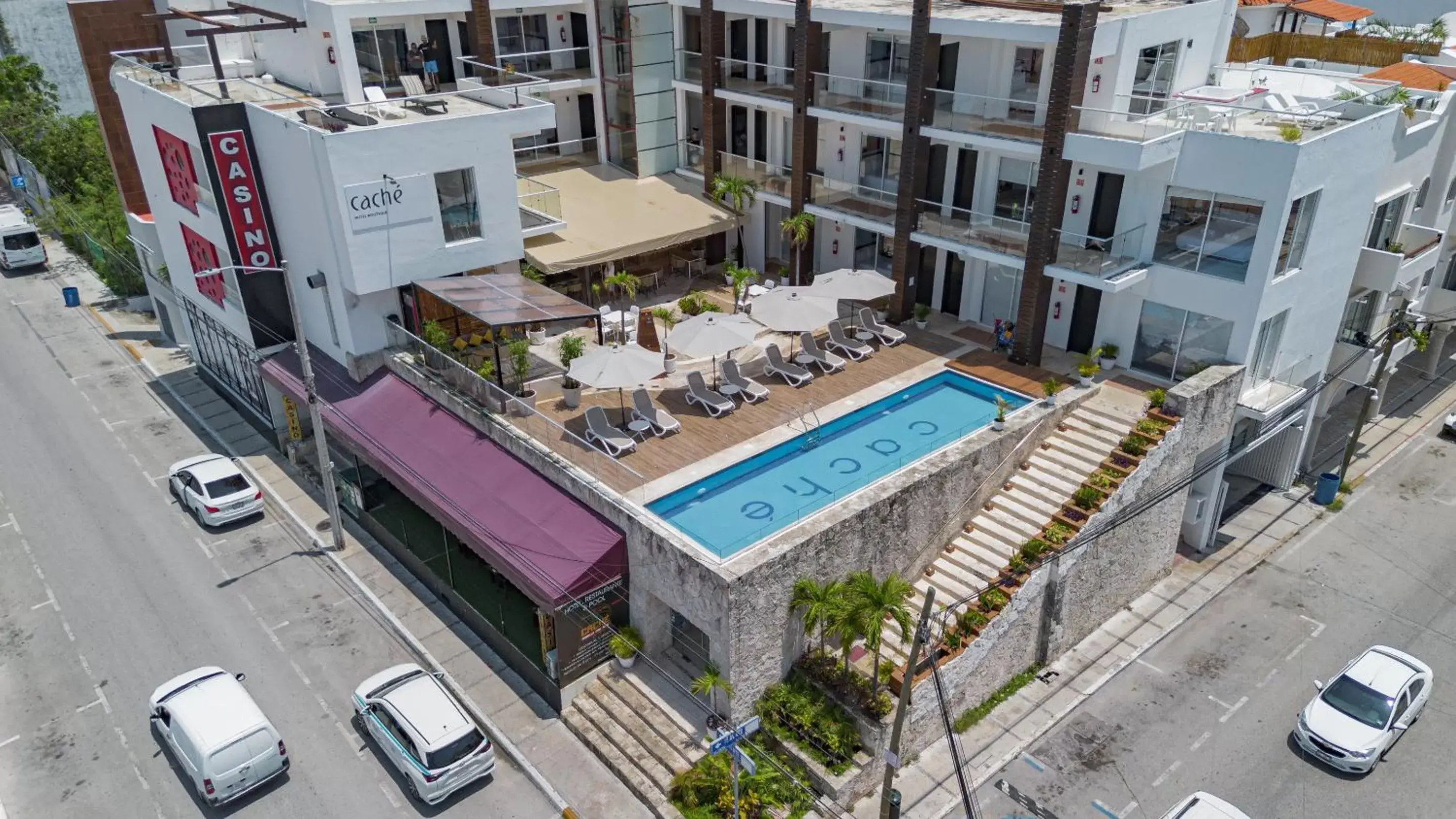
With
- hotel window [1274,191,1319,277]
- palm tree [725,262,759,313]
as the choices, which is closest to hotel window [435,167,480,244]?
palm tree [725,262,759,313]

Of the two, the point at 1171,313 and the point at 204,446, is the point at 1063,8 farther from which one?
the point at 204,446

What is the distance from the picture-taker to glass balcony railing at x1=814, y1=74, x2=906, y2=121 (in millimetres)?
32188

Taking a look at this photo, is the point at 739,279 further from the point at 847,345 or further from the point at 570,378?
the point at 570,378

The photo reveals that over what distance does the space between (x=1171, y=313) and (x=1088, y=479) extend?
645 centimetres

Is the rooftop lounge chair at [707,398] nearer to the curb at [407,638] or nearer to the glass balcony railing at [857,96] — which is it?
the curb at [407,638]

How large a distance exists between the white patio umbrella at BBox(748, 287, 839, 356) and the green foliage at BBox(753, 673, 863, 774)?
10709 millimetres

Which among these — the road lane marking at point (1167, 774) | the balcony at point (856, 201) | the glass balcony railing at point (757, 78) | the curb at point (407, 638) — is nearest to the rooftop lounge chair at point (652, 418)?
the curb at point (407, 638)

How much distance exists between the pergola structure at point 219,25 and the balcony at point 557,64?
302 inches

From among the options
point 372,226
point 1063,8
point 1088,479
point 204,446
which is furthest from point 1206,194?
point 204,446

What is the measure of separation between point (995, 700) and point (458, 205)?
20861mm

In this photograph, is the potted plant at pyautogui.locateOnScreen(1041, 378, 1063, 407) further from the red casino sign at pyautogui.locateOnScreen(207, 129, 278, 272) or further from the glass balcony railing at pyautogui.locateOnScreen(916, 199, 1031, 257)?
the red casino sign at pyautogui.locateOnScreen(207, 129, 278, 272)

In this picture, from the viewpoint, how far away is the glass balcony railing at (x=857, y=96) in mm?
32188

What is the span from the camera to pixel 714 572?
19984 millimetres

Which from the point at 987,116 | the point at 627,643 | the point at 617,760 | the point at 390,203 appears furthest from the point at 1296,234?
the point at 390,203
